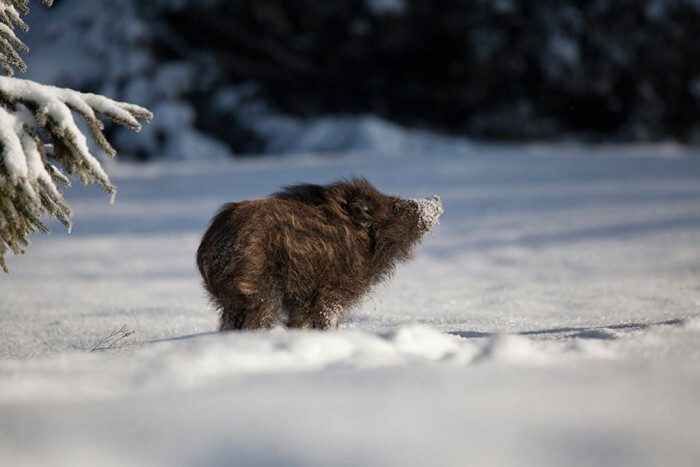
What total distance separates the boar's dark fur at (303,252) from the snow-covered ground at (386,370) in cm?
32

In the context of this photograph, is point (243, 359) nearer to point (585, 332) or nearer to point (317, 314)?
point (317, 314)

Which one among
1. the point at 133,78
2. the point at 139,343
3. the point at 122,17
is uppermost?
the point at 122,17

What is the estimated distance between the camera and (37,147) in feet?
10.8

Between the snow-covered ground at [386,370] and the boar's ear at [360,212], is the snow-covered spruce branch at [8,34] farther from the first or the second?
the boar's ear at [360,212]

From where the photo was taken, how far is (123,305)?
5707 mm

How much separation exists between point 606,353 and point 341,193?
1.63 m

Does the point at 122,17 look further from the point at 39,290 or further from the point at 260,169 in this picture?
the point at 39,290

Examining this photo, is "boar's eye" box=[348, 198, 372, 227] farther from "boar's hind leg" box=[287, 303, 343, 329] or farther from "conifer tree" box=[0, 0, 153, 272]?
"conifer tree" box=[0, 0, 153, 272]

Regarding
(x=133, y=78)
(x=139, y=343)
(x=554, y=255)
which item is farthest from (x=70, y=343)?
(x=133, y=78)

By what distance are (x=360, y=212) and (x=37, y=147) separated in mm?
1628

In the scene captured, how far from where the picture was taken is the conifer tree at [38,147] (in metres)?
3.13

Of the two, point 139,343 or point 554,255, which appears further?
point 554,255

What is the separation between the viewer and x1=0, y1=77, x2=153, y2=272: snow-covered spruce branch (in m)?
3.13

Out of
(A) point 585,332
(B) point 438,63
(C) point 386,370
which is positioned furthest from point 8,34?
(B) point 438,63
